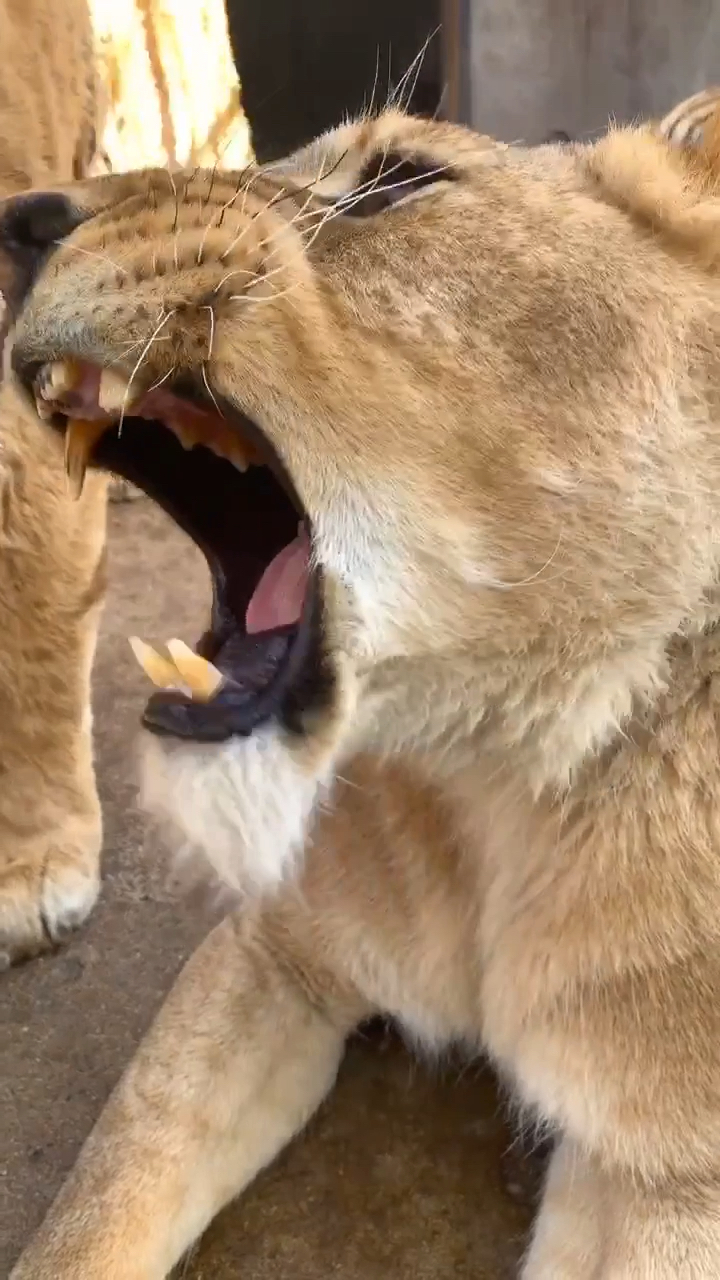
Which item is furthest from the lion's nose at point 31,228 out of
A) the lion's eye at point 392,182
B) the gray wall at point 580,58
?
the gray wall at point 580,58

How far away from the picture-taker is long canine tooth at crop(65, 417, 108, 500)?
35.4 inches

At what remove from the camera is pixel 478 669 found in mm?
833

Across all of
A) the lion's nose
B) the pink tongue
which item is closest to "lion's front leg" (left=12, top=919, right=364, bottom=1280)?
the pink tongue

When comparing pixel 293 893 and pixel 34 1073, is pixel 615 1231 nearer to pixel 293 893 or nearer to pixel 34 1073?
pixel 293 893

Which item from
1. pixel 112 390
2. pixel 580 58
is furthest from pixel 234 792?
pixel 580 58

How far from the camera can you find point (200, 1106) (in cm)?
105

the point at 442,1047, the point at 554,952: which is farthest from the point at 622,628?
the point at 442,1047

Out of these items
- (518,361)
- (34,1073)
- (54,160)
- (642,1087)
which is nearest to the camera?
(518,361)

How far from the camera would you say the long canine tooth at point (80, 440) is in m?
0.90

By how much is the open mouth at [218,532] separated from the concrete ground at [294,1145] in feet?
1.61

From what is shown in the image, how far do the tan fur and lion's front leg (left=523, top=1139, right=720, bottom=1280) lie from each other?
612 mm

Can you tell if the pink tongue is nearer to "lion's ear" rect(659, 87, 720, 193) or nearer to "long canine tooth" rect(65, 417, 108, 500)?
"long canine tooth" rect(65, 417, 108, 500)

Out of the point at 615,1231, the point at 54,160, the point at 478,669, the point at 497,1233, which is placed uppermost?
the point at 54,160

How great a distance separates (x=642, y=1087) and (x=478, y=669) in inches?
12.8
